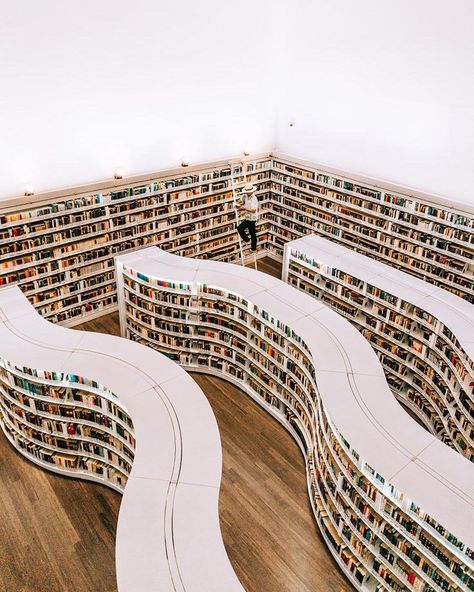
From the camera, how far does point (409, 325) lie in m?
6.96

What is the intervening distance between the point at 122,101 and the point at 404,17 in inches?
189

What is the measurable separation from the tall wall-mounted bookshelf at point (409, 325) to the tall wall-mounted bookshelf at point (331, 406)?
1.33 m

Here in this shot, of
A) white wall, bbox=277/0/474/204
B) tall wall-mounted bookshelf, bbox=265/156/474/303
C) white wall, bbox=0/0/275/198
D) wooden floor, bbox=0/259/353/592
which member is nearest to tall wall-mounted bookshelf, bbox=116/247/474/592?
wooden floor, bbox=0/259/353/592

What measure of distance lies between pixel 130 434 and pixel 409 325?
4.21m

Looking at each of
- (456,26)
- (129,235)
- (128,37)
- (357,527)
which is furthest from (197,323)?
(456,26)

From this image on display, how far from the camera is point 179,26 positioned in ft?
27.8

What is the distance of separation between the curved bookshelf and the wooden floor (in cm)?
31

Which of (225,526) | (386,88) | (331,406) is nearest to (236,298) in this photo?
(331,406)

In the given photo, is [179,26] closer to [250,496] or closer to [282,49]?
[282,49]

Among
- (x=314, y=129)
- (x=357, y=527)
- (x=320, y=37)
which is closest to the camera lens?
(x=357, y=527)

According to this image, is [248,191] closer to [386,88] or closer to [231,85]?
[231,85]

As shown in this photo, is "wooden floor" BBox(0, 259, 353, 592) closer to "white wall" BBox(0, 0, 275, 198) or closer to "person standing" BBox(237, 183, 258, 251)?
"person standing" BBox(237, 183, 258, 251)

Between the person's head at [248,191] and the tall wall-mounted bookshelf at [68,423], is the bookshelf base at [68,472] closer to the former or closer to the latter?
the tall wall-mounted bookshelf at [68,423]

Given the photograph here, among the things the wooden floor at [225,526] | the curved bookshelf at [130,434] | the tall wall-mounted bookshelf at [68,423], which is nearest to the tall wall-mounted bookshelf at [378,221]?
the wooden floor at [225,526]
